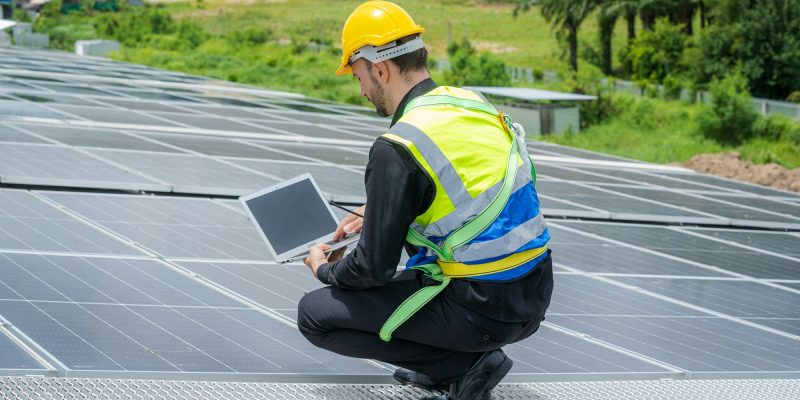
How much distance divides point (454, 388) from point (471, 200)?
98cm

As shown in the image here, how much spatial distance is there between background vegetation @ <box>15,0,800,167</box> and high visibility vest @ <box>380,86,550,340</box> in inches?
1149

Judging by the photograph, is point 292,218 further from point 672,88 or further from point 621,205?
point 672,88

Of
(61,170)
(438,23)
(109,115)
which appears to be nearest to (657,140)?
(109,115)

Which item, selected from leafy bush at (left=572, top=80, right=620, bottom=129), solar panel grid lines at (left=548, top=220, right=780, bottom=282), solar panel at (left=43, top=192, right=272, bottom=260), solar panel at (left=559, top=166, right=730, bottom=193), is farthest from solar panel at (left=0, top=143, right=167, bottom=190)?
leafy bush at (left=572, top=80, right=620, bottom=129)

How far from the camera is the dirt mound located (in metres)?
28.6

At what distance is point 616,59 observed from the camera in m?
74.8

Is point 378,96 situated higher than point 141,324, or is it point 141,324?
point 378,96

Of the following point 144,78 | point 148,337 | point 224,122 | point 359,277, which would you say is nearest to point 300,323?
point 359,277

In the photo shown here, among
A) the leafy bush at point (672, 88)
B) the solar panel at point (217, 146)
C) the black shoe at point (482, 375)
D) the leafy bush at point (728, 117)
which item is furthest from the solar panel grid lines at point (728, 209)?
the leafy bush at point (672, 88)

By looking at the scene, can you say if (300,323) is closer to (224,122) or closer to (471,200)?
(471,200)

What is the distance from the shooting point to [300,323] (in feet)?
16.5

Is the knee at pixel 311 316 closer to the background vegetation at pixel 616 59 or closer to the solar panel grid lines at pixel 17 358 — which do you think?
the solar panel grid lines at pixel 17 358

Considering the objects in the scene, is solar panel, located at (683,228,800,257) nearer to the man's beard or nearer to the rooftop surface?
the rooftop surface

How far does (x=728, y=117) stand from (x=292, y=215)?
39692 mm
